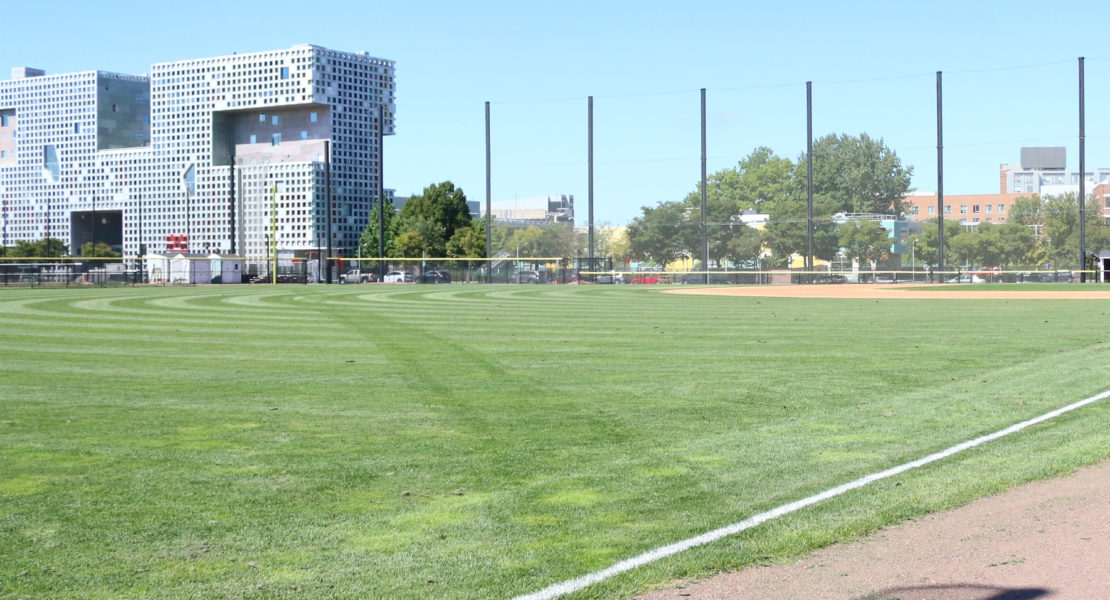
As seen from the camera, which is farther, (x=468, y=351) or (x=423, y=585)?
(x=468, y=351)

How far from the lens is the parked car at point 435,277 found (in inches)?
3063

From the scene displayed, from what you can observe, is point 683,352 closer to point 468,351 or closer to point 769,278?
point 468,351

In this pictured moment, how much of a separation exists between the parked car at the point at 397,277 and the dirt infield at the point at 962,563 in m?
72.6

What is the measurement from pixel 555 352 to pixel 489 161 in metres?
70.0

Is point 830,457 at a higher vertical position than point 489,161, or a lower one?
lower

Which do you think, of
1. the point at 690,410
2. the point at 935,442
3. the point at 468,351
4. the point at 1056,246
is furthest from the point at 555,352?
the point at 1056,246

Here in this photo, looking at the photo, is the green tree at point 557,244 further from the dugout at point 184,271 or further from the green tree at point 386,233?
the dugout at point 184,271

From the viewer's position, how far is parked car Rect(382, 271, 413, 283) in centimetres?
7844

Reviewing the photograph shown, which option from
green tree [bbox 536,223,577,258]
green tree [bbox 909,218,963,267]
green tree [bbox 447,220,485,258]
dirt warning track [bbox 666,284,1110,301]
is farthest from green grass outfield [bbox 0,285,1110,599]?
green tree [bbox 536,223,577,258]

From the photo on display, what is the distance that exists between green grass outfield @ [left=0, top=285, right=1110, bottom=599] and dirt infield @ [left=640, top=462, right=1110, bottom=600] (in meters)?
0.23

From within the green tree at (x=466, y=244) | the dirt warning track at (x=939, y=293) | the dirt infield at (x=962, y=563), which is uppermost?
the green tree at (x=466, y=244)

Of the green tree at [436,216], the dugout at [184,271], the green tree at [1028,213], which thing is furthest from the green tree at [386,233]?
the green tree at [1028,213]

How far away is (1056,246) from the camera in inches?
5591

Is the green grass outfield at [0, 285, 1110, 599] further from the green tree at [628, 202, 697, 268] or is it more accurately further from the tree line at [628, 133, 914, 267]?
the green tree at [628, 202, 697, 268]
